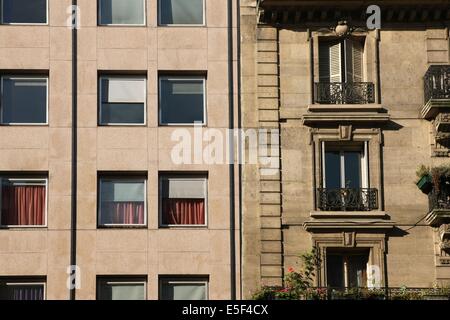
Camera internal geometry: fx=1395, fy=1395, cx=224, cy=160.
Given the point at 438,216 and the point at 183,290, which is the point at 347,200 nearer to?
the point at 438,216

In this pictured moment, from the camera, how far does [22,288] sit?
3622 cm

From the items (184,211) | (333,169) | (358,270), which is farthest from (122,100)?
(358,270)

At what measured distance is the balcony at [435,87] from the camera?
3703 cm

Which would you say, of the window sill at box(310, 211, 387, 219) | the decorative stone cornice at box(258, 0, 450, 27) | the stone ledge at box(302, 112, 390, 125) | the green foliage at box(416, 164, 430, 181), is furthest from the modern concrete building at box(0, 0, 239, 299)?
the green foliage at box(416, 164, 430, 181)

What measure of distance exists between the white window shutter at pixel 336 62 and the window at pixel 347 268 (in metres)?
4.83

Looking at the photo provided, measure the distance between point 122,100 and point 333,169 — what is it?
601cm

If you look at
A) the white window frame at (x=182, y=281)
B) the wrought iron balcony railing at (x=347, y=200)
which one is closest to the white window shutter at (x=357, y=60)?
the wrought iron balcony railing at (x=347, y=200)

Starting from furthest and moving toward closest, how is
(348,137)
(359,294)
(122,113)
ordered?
(122,113), (348,137), (359,294)

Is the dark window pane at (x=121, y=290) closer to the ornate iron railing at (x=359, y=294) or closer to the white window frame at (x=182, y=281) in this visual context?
the white window frame at (x=182, y=281)

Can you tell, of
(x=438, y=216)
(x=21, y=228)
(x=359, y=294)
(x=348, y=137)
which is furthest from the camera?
(x=348, y=137)

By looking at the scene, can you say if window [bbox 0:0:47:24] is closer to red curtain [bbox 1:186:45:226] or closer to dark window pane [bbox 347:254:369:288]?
red curtain [bbox 1:186:45:226]

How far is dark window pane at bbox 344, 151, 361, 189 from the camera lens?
37.3 metres

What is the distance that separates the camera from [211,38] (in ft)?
125
